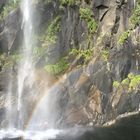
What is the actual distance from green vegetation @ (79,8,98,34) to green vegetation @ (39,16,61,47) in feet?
21.4

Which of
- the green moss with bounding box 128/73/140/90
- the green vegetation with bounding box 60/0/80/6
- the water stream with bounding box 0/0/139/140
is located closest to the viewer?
the water stream with bounding box 0/0/139/140

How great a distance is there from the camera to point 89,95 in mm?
63531

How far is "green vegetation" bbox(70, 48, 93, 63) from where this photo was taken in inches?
2765

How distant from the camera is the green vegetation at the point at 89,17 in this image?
75125mm

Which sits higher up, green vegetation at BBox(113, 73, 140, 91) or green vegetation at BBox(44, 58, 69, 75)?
green vegetation at BBox(44, 58, 69, 75)

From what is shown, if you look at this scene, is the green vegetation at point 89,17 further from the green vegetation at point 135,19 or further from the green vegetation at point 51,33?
the green vegetation at point 135,19

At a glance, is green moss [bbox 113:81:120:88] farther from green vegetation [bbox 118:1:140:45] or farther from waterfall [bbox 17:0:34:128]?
waterfall [bbox 17:0:34:128]

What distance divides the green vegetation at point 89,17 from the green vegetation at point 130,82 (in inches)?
596

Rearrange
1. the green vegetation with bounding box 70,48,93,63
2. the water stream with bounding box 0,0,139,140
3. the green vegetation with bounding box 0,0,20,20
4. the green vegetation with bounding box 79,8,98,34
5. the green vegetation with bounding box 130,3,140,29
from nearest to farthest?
the water stream with bounding box 0,0,139,140
the green vegetation with bounding box 130,3,140,29
the green vegetation with bounding box 70,48,93,63
the green vegetation with bounding box 79,8,98,34
the green vegetation with bounding box 0,0,20,20

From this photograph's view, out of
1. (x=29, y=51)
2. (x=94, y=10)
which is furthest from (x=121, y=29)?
(x=29, y=51)

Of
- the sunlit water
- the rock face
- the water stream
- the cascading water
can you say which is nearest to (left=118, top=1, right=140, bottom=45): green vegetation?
the rock face

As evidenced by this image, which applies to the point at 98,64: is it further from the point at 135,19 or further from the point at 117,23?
the point at 117,23

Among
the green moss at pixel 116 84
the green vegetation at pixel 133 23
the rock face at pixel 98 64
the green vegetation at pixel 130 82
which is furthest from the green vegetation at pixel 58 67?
the green vegetation at pixel 130 82

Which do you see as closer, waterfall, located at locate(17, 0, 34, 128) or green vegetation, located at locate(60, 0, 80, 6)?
waterfall, located at locate(17, 0, 34, 128)
